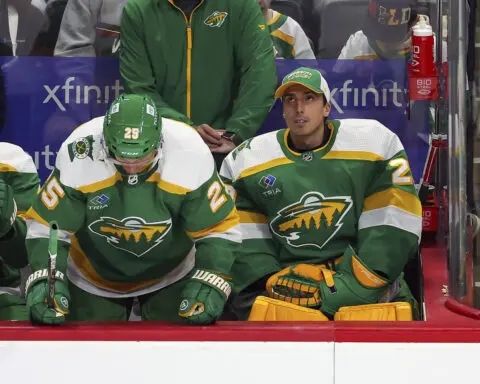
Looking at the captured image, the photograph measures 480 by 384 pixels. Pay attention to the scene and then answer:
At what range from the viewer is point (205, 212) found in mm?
3727

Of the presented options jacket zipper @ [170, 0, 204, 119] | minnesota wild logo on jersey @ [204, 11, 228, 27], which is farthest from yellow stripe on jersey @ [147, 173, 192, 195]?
minnesota wild logo on jersey @ [204, 11, 228, 27]

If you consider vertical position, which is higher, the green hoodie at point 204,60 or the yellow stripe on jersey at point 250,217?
the green hoodie at point 204,60

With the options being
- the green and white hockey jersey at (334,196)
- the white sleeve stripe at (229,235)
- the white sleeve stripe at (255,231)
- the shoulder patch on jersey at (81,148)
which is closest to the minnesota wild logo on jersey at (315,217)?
the green and white hockey jersey at (334,196)

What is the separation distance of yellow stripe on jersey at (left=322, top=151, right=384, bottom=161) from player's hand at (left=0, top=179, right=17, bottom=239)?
1045 mm

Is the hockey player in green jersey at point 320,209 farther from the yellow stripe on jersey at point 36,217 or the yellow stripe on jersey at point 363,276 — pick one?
the yellow stripe on jersey at point 36,217

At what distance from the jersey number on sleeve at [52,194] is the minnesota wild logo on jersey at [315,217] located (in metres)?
0.83

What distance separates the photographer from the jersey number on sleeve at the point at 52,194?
3719mm

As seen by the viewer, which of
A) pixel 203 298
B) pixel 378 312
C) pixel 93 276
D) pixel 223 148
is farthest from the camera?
pixel 223 148

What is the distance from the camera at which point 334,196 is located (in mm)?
4152

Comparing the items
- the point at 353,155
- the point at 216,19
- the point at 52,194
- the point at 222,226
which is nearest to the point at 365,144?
the point at 353,155

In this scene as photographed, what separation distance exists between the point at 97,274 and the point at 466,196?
1.25 metres

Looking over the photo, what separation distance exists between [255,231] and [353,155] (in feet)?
1.41

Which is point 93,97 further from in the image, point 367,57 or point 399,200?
point 399,200

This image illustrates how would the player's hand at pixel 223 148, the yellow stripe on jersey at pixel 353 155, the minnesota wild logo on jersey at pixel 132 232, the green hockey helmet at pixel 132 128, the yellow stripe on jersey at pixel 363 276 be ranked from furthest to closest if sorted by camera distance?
the player's hand at pixel 223 148
the yellow stripe on jersey at pixel 353 155
the yellow stripe on jersey at pixel 363 276
the minnesota wild logo on jersey at pixel 132 232
the green hockey helmet at pixel 132 128
